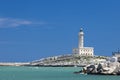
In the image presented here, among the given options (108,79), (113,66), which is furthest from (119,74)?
(108,79)

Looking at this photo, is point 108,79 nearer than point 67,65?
Yes

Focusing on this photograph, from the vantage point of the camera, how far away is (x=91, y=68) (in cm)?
8419

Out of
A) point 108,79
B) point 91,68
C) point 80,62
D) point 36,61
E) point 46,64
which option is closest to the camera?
point 108,79

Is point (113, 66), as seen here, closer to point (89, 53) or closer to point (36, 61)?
point (89, 53)

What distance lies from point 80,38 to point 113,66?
96.6 meters

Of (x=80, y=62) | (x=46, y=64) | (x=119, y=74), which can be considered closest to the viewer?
(x=119, y=74)

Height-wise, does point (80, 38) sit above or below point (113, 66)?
above

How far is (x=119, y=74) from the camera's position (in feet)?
257

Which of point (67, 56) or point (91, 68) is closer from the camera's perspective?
point (91, 68)

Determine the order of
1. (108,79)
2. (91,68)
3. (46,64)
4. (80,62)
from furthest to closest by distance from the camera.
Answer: (46,64), (80,62), (91,68), (108,79)

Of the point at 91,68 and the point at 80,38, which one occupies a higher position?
the point at 80,38

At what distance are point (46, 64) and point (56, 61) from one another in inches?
155

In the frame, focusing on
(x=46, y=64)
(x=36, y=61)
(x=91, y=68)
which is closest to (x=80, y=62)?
(x=46, y=64)

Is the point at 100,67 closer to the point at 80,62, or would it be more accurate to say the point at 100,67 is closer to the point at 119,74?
the point at 119,74
